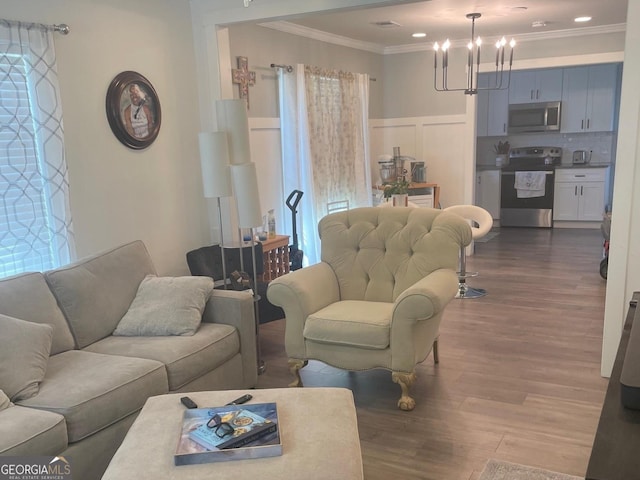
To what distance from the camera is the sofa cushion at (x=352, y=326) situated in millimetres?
2887

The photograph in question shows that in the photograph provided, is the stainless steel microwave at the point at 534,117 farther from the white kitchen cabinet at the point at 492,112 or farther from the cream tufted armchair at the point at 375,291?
the cream tufted armchair at the point at 375,291

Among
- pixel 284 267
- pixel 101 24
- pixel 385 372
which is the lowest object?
pixel 385 372

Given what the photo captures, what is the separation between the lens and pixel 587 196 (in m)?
8.09

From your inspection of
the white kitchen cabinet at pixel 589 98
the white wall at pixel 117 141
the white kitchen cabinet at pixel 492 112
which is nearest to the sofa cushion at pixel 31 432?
the white wall at pixel 117 141

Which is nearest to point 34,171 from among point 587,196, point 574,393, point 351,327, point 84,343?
point 84,343

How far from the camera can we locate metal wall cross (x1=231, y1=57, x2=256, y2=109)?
4.58 metres

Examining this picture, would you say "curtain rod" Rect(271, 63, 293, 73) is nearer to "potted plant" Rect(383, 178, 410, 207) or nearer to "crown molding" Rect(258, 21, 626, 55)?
"crown molding" Rect(258, 21, 626, 55)

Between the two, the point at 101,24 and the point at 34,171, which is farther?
the point at 101,24

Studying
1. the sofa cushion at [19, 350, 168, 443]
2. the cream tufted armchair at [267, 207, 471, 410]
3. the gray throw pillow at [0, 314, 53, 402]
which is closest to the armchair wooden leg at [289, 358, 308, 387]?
the cream tufted armchair at [267, 207, 471, 410]

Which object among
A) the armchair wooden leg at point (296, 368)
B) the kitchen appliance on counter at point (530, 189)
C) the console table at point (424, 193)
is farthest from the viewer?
the kitchen appliance on counter at point (530, 189)

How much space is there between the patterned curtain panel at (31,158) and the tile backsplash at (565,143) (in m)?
7.17

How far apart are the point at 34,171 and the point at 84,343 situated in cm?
100

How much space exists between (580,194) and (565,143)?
0.93 m

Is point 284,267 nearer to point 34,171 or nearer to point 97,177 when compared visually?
point 97,177
